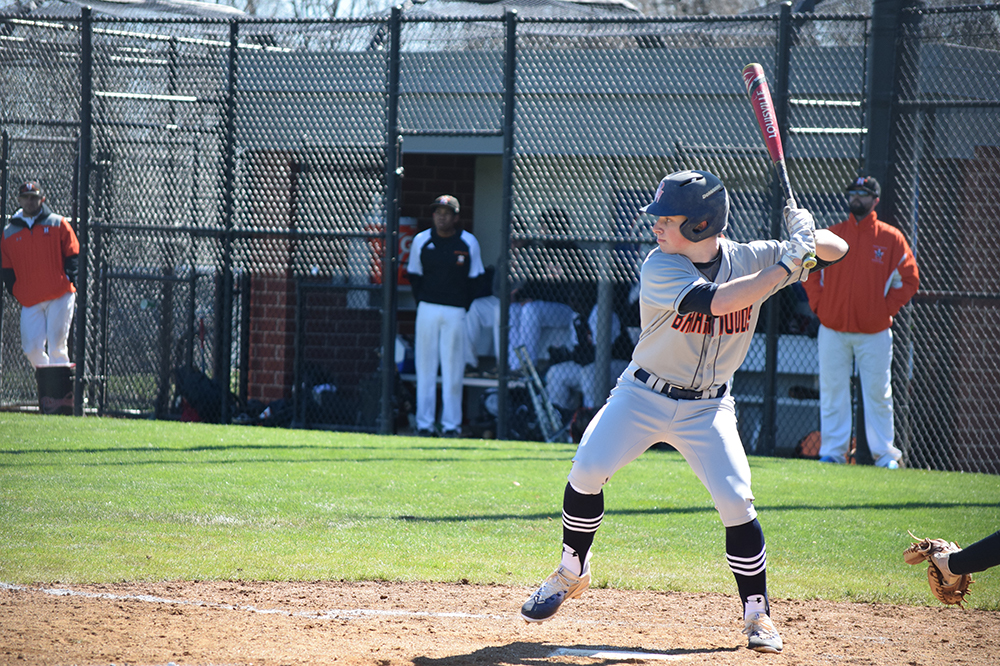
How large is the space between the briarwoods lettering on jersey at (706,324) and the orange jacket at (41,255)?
8135 mm

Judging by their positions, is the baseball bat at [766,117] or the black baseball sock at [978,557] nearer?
the black baseball sock at [978,557]

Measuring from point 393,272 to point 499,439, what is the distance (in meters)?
1.84

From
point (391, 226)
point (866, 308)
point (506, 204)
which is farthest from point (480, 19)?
point (866, 308)

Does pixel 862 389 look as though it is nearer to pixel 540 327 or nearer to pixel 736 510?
pixel 540 327

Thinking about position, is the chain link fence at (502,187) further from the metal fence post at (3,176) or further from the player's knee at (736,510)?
the player's knee at (736,510)

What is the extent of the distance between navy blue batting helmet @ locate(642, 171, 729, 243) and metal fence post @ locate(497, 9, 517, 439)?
5714 mm

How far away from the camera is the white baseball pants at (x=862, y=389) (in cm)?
822

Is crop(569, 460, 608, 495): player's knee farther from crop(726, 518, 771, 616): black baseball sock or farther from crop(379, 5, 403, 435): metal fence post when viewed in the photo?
crop(379, 5, 403, 435): metal fence post

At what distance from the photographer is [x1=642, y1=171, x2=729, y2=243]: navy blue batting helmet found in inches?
150

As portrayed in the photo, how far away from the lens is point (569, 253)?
31.4 ft

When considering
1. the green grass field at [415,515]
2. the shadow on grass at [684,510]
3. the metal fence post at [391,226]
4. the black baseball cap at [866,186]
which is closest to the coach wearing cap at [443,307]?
the metal fence post at [391,226]

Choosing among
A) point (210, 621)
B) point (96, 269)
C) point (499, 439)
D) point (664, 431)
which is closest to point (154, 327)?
point (96, 269)

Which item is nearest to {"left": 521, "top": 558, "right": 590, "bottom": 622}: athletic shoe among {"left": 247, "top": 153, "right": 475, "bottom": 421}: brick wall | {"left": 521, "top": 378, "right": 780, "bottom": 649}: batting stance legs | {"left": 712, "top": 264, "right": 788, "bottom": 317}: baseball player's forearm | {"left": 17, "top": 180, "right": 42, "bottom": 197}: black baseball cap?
{"left": 521, "top": 378, "right": 780, "bottom": 649}: batting stance legs

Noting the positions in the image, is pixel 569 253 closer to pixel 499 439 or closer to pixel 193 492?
pixel 499 439
